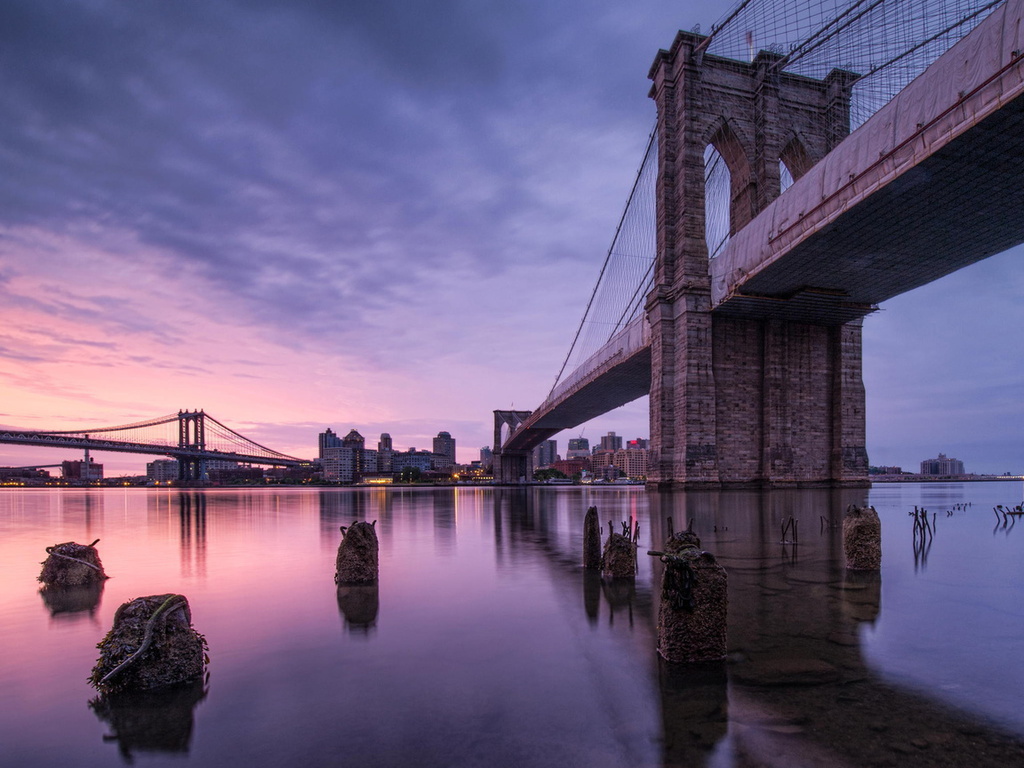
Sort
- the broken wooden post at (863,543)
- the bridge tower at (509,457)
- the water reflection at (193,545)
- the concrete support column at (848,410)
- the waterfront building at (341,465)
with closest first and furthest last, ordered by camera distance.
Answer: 1. the broken wooden post at (863,543)
2. the water reflection at (193,545)
3. the concrete support column at (848,410)
4. the bridge tower at (509,457)
5. the waterfront building at (341,465)

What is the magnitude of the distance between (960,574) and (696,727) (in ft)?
31.7

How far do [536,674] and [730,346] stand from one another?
35342mm

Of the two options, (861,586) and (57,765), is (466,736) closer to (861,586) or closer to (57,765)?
(57,765)

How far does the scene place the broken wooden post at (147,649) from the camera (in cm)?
498

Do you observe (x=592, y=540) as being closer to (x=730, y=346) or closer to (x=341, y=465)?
(x=730, y=346)

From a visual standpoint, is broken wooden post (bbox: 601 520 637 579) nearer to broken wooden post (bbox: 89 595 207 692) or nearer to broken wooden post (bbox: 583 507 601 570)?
broken wooden post (bbox: 583 507 601 570)

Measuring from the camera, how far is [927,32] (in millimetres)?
30578

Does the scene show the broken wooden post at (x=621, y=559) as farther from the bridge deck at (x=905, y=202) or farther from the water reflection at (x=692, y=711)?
the bridge deck at (x=905, y=202)

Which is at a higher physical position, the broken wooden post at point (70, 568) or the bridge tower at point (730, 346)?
the bridge tower at point (730, 346)

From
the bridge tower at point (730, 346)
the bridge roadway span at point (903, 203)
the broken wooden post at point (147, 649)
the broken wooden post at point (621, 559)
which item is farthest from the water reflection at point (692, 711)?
the bridge tower at point (730, 346)

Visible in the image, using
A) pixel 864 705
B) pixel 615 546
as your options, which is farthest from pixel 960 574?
pixel 864 705

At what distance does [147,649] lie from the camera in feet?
16.4

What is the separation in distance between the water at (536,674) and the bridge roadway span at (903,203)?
15.7 metres

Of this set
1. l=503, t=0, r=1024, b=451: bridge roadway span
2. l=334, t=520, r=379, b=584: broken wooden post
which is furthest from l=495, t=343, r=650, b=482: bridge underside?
l=334, t=520, r=379, b=584: broken wooden post
